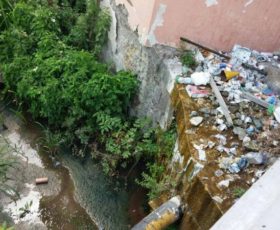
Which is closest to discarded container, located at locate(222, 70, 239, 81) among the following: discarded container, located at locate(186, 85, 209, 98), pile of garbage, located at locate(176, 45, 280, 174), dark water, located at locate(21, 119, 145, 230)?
pile of garbage, located at locate(176, 45, 280, 174)

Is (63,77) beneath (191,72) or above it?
beneath

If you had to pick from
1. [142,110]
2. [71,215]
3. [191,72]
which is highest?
[191,72]

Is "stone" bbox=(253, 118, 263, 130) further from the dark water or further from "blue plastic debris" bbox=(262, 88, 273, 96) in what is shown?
the dark water

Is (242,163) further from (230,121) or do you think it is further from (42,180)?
(42,180)

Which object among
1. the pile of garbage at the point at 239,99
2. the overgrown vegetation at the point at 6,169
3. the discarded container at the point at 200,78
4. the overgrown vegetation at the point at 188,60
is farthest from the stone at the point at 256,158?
the overgrown vegetation at the point at 6,169

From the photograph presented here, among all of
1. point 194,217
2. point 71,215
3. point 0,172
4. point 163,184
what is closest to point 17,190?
point 0,172

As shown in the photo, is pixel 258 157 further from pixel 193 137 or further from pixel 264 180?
pixel 264 180

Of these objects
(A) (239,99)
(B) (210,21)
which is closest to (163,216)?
(A) (239,99)
